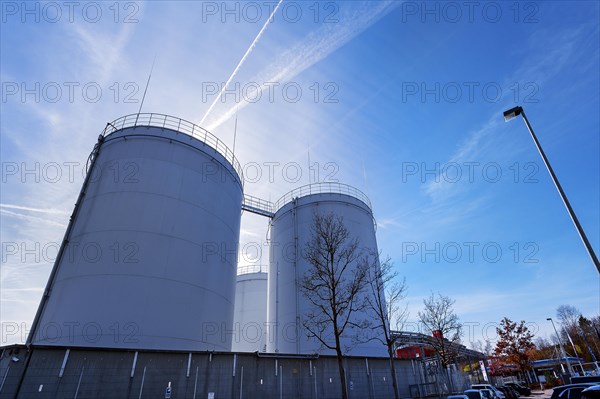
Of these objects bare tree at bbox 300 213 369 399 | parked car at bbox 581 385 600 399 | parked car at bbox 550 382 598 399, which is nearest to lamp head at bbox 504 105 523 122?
parked car at bbox 581 385 600 399

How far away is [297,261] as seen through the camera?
2531cm

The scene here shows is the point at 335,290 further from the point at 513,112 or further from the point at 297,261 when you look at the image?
the point at 513,112

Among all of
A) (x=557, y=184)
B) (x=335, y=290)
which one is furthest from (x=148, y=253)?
(x=557, y=184)

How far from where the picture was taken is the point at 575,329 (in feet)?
257

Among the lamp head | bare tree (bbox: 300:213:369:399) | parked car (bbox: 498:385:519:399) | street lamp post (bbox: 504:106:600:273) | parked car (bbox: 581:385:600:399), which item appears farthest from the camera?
parked car (bbox: 498:385:519:399)

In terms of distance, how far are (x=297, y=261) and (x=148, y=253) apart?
40.4 feet

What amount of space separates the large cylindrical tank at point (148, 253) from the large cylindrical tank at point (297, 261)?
615cm

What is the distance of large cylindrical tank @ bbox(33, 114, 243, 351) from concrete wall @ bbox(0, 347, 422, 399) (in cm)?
133

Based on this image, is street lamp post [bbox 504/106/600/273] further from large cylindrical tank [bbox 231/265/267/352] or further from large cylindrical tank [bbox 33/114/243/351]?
large cylindrical tank [bbox 231/265/267/352]

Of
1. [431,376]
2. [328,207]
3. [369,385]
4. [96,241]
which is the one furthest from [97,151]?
[431,376]

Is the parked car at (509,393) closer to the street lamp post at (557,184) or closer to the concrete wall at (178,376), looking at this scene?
the concrete wall at (178,376)

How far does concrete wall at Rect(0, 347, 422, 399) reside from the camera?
37.3 feet

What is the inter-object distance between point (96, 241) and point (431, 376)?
82.6 ft

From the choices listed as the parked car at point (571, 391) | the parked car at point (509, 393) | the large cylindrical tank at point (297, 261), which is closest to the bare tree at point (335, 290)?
the large cylindrical tank at point (297, 261)
